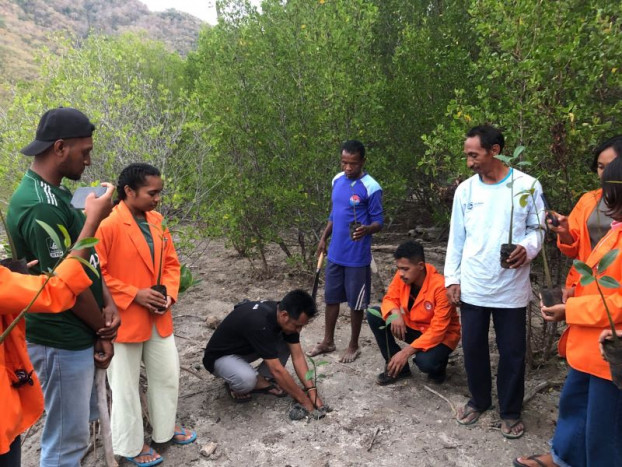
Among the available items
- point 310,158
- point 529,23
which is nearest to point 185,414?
point 310,158

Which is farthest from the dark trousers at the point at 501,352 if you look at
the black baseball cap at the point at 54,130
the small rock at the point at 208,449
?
the black baseball cap at the point at 54,130

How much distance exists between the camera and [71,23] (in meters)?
47.6

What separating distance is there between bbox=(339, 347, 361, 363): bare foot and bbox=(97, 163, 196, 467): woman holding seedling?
170cm

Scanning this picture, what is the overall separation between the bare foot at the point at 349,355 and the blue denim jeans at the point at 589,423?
1919mm

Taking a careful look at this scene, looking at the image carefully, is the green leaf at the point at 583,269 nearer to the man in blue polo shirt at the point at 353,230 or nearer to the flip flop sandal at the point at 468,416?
the flip flop sandal at the point at 468,416

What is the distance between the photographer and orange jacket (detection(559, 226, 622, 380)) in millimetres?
1922

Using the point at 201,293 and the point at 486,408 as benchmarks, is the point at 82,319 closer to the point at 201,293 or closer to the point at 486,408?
the point at 486,408

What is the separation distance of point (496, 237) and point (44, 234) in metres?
2.42

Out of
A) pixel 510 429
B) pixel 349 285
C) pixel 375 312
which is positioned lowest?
pixel 510 429

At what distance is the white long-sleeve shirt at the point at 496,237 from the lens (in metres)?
2.71

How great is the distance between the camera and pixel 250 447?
2.95 m

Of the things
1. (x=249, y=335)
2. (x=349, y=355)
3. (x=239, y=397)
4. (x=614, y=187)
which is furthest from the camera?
(x=349, y=355)

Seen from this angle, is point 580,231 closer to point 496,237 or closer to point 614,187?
point 496,237

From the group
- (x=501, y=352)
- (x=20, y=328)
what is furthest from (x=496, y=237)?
(x=20, y=328)
